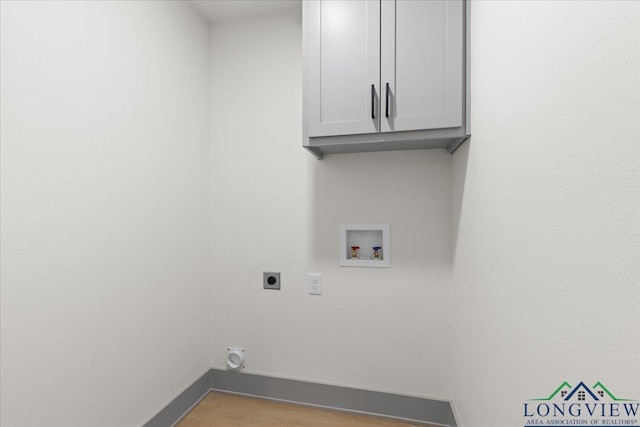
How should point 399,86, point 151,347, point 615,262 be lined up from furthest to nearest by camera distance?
1. point 151,347
2. point 399,86
3. point 615,262

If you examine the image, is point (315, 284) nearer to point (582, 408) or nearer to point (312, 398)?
point (312, 398)

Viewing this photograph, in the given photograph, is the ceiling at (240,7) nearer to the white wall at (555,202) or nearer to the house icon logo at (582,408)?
the white wall at (555,202)

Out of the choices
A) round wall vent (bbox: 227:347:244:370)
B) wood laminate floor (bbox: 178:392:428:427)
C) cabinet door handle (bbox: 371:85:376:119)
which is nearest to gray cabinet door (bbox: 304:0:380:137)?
cabinet door handle (bbox: 371:85:376:119)

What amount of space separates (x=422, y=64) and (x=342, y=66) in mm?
357

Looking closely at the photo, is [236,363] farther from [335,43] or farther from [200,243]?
[335,43]

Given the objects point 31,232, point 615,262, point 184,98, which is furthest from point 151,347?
point 615,262

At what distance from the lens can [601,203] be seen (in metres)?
0.50

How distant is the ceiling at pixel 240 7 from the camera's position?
1.77 metres

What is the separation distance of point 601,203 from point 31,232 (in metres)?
1.51

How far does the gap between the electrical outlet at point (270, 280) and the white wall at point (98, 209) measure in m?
0.42

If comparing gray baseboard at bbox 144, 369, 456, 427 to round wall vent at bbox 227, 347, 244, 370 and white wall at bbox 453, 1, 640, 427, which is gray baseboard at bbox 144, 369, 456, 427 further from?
white wall at bbox 453, 1, 640, 427

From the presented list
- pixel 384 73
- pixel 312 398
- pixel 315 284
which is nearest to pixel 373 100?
pixel 384 73

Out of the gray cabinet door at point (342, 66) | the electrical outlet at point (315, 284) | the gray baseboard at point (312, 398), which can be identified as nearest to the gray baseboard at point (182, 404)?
the gray baseboard at point (312, 398)

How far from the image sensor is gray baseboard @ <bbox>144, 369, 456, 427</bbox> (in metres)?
1.63
